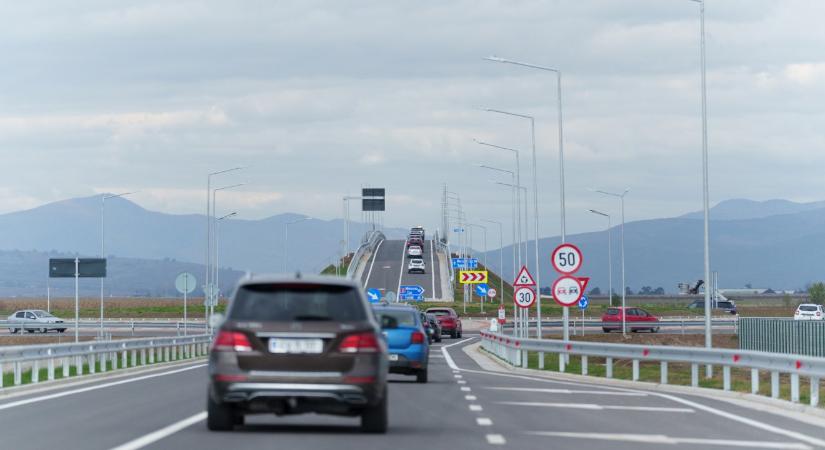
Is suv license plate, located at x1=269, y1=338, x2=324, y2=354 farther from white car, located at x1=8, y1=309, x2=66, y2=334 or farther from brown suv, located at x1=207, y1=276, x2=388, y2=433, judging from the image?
white car, located at x1=8, y1=309, x2=66, y2=334

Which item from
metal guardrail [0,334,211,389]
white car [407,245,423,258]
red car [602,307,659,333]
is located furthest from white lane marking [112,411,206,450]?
white car [407,245,423,258]

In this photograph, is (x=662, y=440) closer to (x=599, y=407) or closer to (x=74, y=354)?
(x=599, y=407)

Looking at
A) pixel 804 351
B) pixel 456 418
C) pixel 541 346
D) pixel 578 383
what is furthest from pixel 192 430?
pixel 804 351

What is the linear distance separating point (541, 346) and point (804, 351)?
13.4m

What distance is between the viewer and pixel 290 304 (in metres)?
16.7

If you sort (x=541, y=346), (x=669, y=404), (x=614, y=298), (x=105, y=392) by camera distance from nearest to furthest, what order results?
(x=669, y=404), (x=105, y=392), (x=541, y=346), (x=614, y=298)

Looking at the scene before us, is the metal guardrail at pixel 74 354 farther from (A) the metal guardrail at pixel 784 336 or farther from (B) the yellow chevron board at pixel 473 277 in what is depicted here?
(B) the yellow chevron board at pixel 473 277

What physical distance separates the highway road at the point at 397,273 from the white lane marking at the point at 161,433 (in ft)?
307

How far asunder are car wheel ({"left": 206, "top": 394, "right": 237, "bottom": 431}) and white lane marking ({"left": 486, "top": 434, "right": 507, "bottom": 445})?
9.39ft

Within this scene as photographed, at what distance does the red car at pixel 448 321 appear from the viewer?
78.2 meters

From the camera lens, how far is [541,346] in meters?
40.0

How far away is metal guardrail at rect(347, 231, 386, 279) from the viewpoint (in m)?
137

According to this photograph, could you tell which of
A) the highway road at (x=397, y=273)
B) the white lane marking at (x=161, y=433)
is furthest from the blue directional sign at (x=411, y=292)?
the white lane marking at (x=161, y=433)

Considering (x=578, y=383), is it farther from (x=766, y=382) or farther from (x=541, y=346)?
(x=541, y=346)
